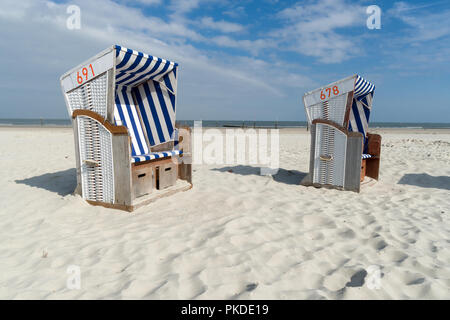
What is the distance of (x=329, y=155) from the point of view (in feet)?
16.9

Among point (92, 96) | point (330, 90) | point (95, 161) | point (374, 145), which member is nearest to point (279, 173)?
point (374, 145)

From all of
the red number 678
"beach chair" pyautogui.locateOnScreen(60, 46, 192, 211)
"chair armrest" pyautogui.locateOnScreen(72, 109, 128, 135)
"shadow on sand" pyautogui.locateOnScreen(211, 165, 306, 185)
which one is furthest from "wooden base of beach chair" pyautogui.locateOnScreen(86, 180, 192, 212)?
the red number 678

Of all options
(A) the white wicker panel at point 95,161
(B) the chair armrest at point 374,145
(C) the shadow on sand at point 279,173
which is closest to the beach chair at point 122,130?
(A) the white wicker panel at point 95,161

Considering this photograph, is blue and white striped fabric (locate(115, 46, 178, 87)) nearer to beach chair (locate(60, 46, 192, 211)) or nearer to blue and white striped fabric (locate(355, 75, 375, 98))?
beach chair (locate(60, 46, 192, 211))

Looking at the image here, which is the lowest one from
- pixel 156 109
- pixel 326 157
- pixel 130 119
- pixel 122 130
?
pixel 326 157

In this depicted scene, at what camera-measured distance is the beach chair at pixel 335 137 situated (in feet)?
15.8

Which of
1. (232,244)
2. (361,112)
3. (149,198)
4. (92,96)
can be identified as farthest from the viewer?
(361,112)

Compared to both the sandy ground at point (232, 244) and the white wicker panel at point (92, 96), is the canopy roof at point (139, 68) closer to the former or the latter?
the white wicker panel at point (92, 96)

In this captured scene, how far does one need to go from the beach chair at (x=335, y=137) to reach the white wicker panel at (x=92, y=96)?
12.1ft

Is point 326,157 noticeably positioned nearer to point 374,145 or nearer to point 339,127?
point 339,127

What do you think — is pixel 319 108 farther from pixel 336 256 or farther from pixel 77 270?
pixel 77 270

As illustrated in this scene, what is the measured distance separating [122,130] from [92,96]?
2.30 ft

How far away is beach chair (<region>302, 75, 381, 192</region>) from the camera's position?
4.83m
